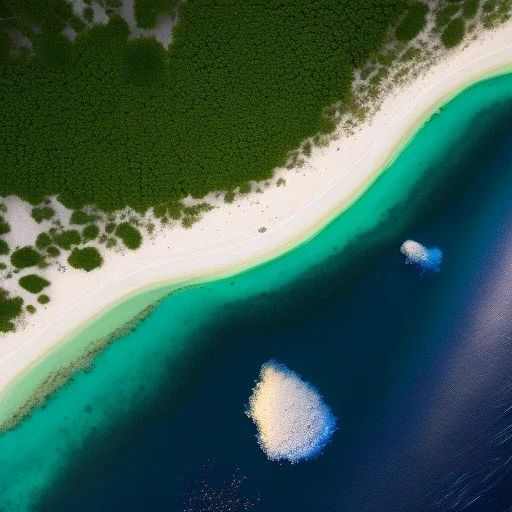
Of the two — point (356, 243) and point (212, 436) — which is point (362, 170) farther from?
point (212, 436)

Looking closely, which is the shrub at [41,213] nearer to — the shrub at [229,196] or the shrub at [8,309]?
the shrub at [8,309]

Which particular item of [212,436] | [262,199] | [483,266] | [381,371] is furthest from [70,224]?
[483,266]

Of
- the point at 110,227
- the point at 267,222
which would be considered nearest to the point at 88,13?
the point at 110,227

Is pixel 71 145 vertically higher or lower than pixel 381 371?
higher

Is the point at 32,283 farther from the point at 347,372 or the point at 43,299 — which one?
the point at 347,372

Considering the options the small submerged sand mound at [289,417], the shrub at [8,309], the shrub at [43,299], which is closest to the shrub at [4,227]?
the shrub at [8,309]

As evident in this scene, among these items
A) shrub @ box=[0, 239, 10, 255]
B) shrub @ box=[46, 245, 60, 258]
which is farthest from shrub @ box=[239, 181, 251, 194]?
shrub @ box=[0, 239, 10, 255]
